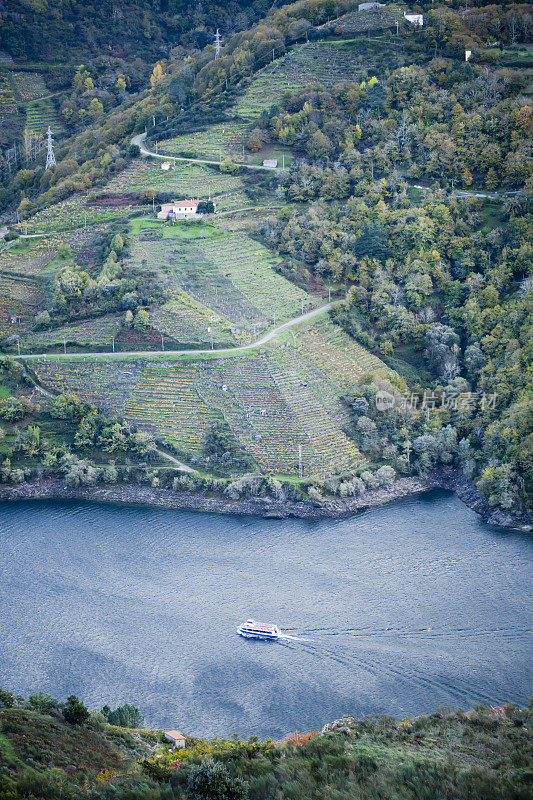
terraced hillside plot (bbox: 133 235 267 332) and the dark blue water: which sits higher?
terraced hillside plot (bbox: 133 235 267 332)

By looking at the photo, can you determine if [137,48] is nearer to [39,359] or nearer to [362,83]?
[362,83]

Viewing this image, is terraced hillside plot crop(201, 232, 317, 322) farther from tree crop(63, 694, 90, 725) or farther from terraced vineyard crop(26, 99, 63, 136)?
terraced vineyard crop(26, 99, 63, 136)

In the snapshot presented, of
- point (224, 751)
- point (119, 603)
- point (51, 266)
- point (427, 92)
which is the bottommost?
point (119, 603)

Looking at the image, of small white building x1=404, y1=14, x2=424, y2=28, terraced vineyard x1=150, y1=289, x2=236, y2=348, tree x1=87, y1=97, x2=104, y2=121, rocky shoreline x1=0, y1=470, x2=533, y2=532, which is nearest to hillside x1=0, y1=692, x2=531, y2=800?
rocky shoreline x1=0, y1=470, x2=533, y2=532

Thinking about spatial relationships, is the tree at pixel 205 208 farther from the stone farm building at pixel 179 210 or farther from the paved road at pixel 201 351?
the paved road at pixel 201 351

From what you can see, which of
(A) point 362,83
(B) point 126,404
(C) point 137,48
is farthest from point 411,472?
(C) point 137,48

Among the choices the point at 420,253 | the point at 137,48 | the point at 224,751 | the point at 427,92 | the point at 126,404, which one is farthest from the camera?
the point at 137,48
